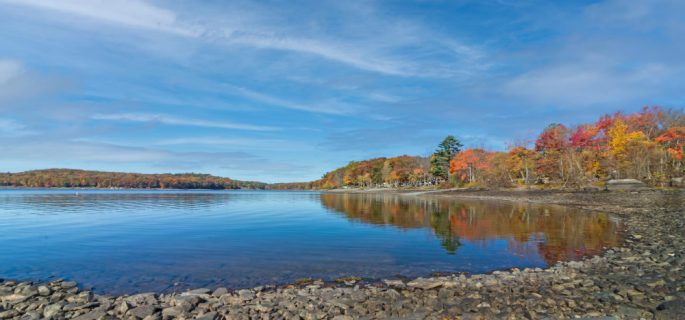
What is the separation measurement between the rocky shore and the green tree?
97910 millimetres

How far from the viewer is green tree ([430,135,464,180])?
107188 mm

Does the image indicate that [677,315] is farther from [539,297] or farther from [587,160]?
[587,160]

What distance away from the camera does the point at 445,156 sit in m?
108

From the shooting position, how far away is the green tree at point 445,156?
107m

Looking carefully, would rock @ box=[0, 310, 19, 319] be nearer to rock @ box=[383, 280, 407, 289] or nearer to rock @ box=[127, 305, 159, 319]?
rock @ box=[127, 305, 159, 319]

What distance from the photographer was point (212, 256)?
49.5 feet

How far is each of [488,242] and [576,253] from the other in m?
4.02

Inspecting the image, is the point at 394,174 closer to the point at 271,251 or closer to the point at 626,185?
the point at 626,185

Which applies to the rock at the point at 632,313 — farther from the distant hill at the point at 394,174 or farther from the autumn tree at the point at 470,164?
the distant hill at the point at 394,174

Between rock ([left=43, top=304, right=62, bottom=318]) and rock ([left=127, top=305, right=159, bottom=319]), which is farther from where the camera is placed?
rock ([left=43, top=304, right=62, bottom=318])

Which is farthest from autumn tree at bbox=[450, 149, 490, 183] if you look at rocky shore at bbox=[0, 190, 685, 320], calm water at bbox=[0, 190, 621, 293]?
rocky shore at bbox=[0, 190, 685, 320]

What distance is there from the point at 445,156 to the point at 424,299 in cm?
10293

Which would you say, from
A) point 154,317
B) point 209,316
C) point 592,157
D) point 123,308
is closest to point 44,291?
point 123,308

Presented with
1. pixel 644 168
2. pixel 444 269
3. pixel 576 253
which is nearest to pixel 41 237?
pixel 444 269
